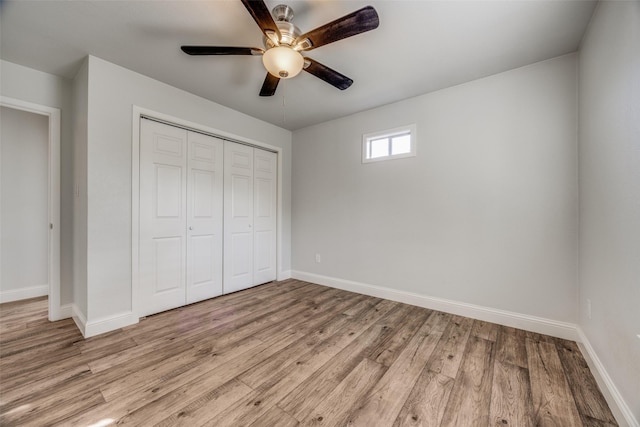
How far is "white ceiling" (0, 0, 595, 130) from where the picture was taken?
167 centimetres

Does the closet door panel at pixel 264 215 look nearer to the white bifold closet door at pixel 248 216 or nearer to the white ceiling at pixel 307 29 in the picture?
the white bifold closet door at pixel 248 216

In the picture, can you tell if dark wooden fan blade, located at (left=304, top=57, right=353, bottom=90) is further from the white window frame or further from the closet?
the closet

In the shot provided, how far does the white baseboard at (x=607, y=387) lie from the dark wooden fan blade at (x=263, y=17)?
2850 millimetres

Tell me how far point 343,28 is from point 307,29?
59 cm

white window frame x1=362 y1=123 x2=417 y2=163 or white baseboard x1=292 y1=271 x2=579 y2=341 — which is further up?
white window frame x1=362 y1=123 x2=417 y2=163

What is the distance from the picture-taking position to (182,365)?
1.76 metres

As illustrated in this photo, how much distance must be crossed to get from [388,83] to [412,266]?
213 cm

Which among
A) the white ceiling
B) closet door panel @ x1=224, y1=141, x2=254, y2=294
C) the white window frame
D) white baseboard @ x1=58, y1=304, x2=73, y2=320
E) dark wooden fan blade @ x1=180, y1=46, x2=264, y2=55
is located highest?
the white ceiling

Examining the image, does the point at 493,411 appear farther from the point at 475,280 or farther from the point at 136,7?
the point at 136,7

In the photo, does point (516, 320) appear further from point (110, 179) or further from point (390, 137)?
point (110, 179)

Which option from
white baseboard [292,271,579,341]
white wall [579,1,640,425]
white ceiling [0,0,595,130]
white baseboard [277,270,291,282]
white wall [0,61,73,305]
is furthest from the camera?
white baseboard [277,270,291,282]

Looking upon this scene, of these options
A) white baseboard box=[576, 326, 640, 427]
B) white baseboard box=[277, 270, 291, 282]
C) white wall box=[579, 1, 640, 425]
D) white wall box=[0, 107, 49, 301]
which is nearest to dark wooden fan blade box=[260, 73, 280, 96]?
white wall box=[579, 1, 640, 425]

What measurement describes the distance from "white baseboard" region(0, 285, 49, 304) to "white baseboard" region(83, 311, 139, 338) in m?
1.83

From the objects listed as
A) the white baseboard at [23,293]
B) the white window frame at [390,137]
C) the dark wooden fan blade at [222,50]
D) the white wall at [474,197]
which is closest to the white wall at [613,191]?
the white wall at [474,197]
